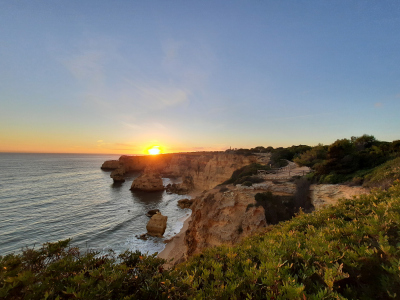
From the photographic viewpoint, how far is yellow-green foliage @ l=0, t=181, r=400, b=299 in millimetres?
2307

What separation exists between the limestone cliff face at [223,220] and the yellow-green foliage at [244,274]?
934 cm

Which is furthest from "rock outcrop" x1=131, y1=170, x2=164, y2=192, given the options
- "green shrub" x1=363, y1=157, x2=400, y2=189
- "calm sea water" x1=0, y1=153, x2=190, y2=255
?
"green shrub" x1=363, y1=157, x2=400, y2=189

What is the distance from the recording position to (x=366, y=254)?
2.93 metres

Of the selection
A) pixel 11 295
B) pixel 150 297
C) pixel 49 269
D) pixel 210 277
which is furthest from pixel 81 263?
pixel 210 277

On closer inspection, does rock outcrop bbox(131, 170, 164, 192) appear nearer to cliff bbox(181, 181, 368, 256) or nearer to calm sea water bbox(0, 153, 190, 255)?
calm sea water bbox(0, 153, 190, 255)

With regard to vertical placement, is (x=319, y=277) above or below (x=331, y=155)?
below

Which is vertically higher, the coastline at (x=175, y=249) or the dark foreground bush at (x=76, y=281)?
the dark foreground bush at (x=76, y=281)

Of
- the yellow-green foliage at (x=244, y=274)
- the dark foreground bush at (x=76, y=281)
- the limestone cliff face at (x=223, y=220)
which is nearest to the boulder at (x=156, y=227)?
the limestone cliff face at (x=223, y=220)

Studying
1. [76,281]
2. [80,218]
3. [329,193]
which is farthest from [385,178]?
[80,218]

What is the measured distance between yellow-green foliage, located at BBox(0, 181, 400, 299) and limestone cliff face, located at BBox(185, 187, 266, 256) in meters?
9.34

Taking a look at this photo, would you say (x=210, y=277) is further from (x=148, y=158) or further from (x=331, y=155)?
(x=148, y=158)

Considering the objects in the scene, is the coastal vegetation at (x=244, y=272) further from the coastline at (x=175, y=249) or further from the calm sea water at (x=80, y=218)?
the calm sea water at (x=80, y=218)

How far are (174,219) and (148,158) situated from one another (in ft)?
240

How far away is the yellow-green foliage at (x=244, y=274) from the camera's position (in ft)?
7.57
